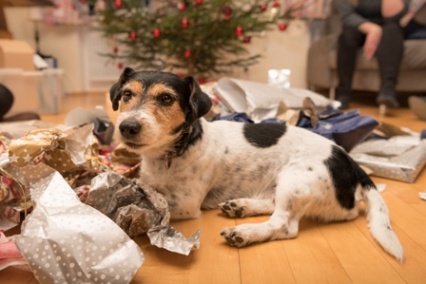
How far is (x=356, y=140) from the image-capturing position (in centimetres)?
272

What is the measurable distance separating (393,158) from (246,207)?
131 cm

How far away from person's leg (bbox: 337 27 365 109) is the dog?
353cm

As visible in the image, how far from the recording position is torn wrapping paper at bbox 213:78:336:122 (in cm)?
310

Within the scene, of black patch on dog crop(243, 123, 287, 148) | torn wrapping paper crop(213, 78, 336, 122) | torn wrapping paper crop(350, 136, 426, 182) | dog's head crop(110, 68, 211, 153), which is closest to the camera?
dog's head crop(110, 68, 211, 153)

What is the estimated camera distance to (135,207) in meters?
1.57

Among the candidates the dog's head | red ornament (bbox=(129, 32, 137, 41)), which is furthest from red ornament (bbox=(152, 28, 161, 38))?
the dog's head

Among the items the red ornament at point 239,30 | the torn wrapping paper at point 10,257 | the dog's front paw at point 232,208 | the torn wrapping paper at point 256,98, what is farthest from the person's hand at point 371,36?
the torn wrapping paper at point 10,257

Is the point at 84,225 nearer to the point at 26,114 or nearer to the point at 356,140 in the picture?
the point at 356,140

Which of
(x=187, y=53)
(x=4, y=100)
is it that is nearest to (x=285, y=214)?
(x=4, y=100)

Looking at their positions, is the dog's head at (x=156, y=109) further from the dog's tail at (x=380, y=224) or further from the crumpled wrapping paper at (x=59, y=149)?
the dog's tail at (x=380, y=224)

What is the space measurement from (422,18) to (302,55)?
2405mm

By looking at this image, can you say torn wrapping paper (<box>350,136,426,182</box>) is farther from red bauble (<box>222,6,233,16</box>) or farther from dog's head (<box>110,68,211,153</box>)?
red bauble (<box>222,6,233,16</box>)

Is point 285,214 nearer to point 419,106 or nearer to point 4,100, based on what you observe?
point 4,100

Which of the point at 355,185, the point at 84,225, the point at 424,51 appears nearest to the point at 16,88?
the point at 84,225
